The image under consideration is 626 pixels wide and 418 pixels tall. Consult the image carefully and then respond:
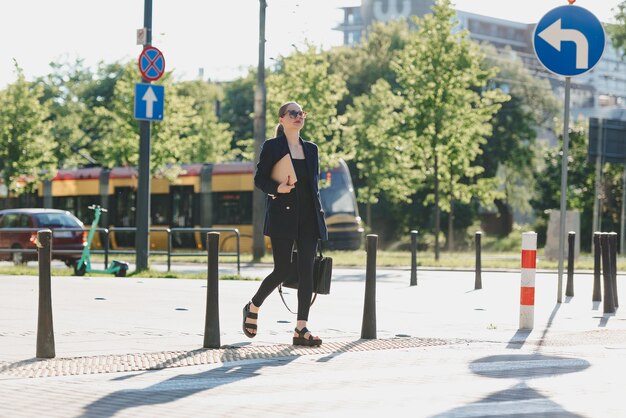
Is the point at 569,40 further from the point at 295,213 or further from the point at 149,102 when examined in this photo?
the point at 149,102

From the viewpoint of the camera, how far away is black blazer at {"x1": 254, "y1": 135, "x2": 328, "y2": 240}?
867 cm

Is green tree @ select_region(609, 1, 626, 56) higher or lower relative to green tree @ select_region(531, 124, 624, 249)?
higher

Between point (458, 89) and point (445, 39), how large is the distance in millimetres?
1491

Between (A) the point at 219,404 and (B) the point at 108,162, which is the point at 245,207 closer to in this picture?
(B) the point at 108,162

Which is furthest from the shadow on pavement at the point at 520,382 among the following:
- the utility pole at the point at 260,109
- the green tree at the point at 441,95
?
the green tree at the point at 441,95

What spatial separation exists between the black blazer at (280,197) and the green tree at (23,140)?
36861 mm

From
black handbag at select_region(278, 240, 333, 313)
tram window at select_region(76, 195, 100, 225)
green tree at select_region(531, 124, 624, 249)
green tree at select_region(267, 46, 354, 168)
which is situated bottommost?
black handbag at select_region(278, 240, 333, 313)

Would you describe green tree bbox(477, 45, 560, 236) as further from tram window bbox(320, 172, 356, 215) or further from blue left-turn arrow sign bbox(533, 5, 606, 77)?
blue left-turn arrow sign bbox(533, 5, 606, 77)

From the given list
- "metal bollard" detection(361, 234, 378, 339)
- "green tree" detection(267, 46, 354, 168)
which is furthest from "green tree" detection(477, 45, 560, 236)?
"metal bollard" detection(361, 234, 378, 339)

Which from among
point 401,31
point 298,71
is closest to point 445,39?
point 298,71

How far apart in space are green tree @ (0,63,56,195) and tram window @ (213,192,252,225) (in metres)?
8.84

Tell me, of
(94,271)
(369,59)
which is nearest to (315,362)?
(94,271)

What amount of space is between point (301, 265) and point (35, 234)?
17357 mm

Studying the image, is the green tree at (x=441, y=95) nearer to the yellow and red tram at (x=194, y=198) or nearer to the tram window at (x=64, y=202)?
the yellow and red tram at (x=194, y=198)
